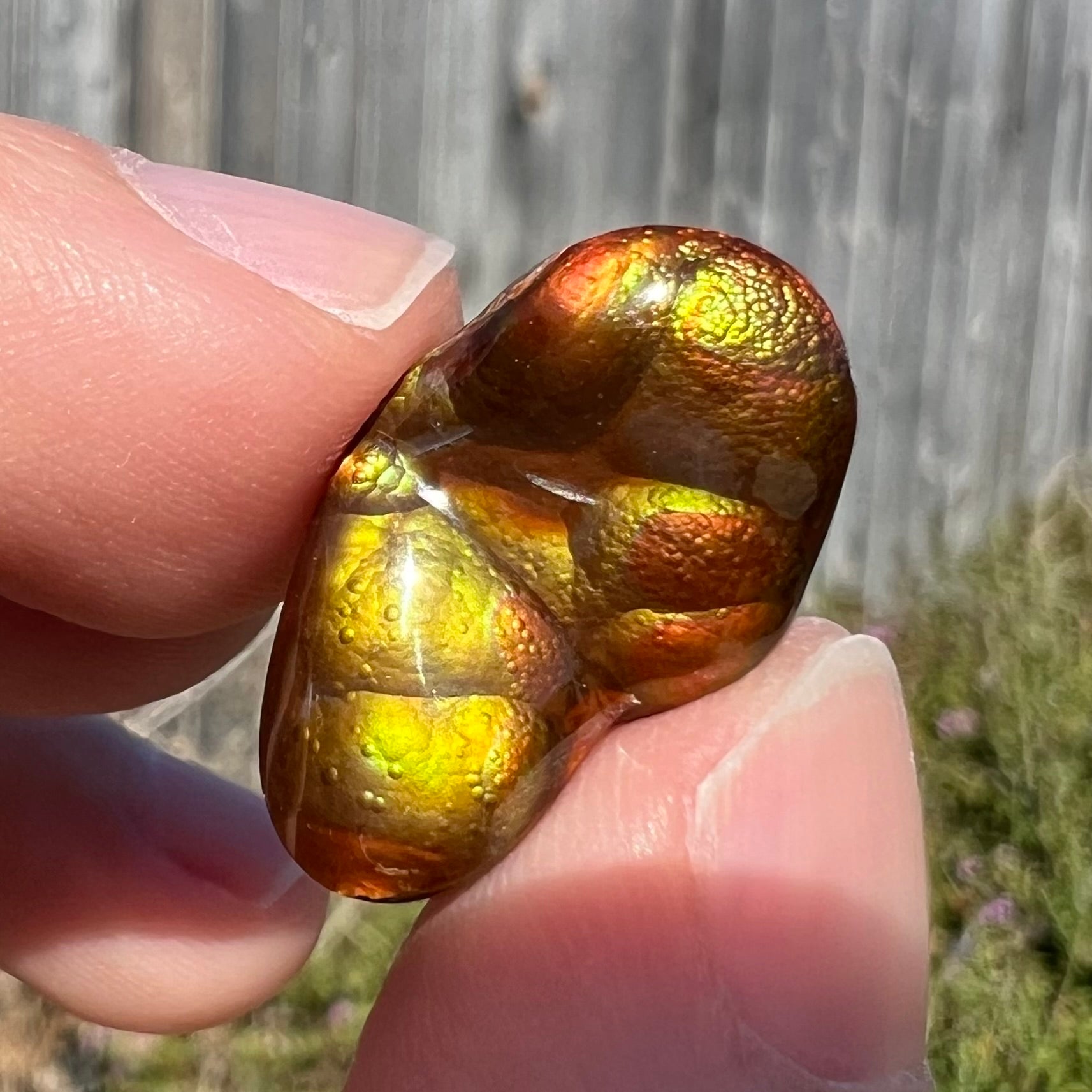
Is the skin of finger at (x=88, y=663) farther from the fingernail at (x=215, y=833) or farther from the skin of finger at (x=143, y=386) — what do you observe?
the skin of finger at (x=143, y=386)

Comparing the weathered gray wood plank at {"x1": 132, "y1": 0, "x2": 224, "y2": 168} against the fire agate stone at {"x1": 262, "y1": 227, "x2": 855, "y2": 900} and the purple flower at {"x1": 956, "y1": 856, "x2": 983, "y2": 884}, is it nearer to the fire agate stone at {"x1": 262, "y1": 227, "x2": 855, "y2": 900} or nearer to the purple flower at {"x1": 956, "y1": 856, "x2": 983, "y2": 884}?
the fire agate stone at {"x1": 262, "y1": 227, "x2": 855, "y2": 900}

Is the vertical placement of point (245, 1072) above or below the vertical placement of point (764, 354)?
below

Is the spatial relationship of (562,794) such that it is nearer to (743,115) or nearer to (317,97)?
(317,97)

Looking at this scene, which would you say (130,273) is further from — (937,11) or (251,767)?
(937,11)

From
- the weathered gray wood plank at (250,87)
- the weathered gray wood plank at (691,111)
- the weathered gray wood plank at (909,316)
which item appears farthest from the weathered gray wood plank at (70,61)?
the weathered gray wood plank at (909,316)

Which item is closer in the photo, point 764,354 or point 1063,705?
point 764,354

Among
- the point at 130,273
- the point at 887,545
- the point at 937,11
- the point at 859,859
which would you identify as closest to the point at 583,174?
the point at 937,11

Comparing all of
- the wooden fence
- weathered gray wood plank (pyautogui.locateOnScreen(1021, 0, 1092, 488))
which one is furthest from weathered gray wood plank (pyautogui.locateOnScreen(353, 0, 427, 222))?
weathered gray wood plank (pyautogui.locateOnScreen(1021, 0, 1092, 488))
